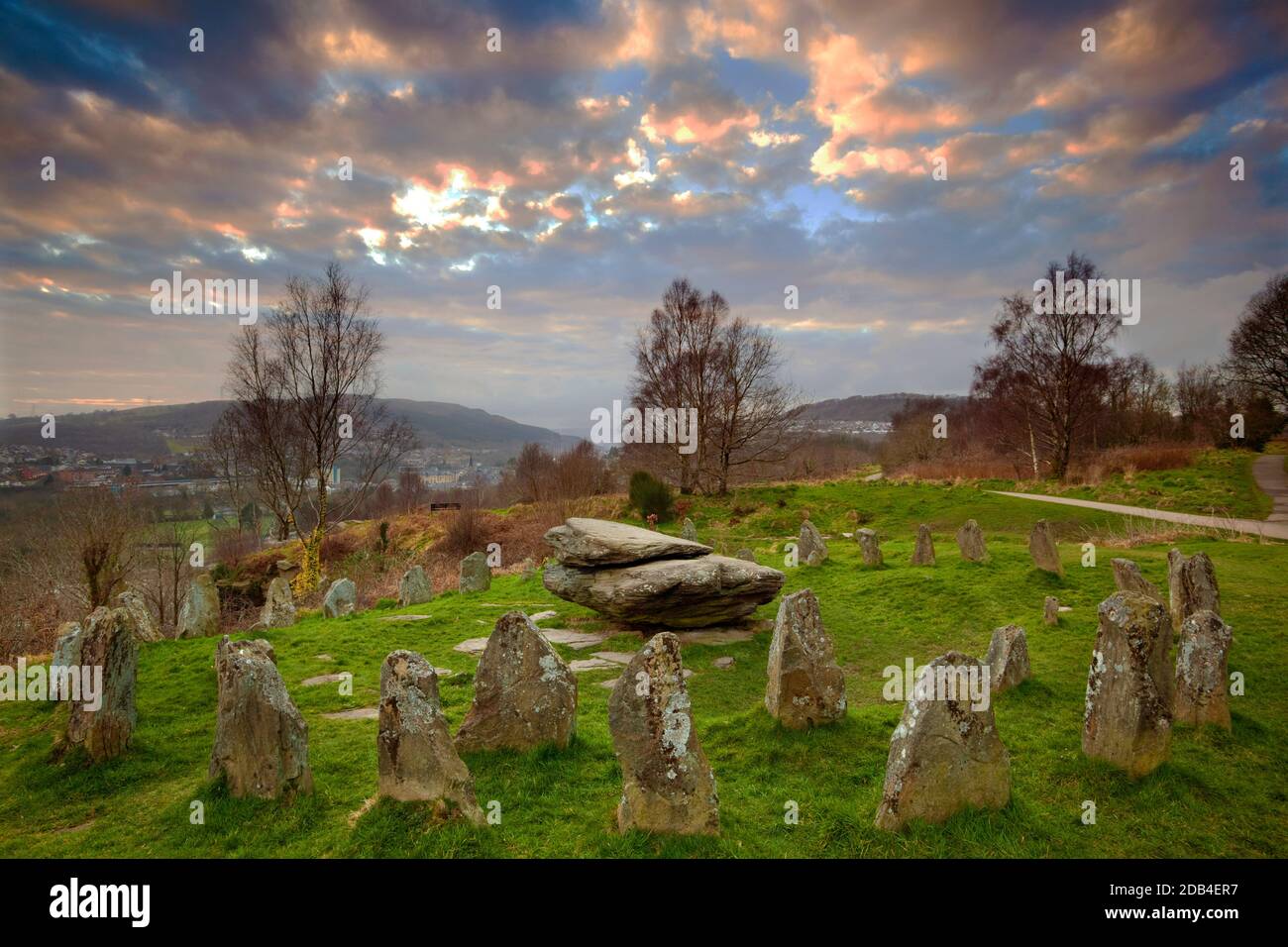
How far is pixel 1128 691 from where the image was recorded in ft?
17.1

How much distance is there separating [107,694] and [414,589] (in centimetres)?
917

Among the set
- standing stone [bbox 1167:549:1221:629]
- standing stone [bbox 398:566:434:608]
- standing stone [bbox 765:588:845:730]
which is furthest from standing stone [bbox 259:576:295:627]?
standing stone [bbox 1167:549:1221:629]

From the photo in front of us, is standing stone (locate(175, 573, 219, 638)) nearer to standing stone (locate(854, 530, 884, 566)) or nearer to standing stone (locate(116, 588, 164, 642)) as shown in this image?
standing stone (locate(116, 588, 164, 642))

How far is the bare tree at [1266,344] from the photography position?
29688 mm

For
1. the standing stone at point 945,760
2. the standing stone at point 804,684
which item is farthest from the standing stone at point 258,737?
the standing stone at point 945,760

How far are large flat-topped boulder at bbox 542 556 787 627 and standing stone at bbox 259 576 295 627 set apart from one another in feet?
20.7

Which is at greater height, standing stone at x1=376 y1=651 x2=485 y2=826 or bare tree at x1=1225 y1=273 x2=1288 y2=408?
bare tree at x1=1225 y1=273 x2=1288 y2=408

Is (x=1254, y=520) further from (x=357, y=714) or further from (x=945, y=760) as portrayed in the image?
(x=357, y=714)

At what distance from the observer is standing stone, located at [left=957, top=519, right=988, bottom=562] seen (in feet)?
48.4

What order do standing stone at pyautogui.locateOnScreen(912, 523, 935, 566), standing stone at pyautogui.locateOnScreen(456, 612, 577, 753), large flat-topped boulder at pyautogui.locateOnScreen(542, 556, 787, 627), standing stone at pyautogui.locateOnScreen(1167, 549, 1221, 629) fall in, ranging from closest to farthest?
1. standing stone at pyautogui.locateOnScreen(456, 612, 577, 753)
2. standing stone at pyautogui.locateOnScreen(1167, 549, 1221, 629)
3. large flat-topped boulder at pyautogui.locateOnScreen(542, 556, 787, 627)
4. standing stone at pyautogui.locateOnScreen(912, 523, 935, 566)

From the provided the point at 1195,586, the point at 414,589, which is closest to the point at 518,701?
the point at 1195,586

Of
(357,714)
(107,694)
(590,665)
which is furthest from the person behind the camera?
(590,665)
